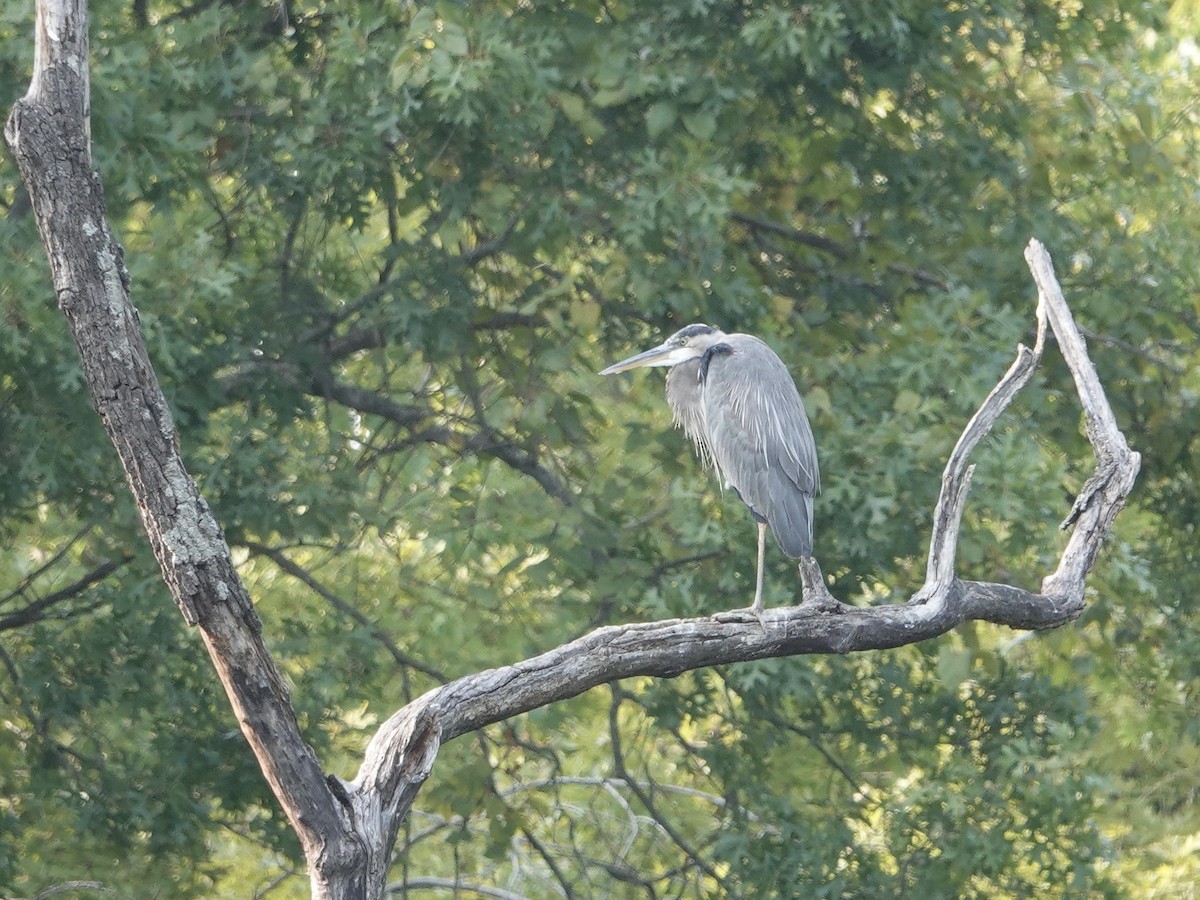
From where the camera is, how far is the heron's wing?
504 centimetres

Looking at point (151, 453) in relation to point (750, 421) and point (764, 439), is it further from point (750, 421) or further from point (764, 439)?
point (750, 421)

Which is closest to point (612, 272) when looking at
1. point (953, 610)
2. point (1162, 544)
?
point (953, 610)

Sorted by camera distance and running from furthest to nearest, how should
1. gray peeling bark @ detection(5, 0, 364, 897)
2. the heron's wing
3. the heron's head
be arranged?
the heron's head
the heron's wing
gray peeling bark @ detection(5, 0, 364, 897)

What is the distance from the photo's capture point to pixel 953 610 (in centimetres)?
397

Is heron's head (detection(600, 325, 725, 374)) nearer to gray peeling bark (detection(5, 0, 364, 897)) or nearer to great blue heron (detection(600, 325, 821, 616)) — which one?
great blue heron (detection(600, 325, 821, 616))

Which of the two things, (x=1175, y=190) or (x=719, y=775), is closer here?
(x=719, y=775)

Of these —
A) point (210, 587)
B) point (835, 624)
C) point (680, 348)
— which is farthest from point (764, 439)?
point (210, 587)

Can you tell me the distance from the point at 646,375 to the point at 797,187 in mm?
1136

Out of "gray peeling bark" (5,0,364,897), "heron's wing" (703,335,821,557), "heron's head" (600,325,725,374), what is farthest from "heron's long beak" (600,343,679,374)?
"gray peeling bark" (5,0,364,897)

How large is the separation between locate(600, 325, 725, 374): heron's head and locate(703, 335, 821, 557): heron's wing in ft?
0.62

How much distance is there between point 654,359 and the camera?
237 inches

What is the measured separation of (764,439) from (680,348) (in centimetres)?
86

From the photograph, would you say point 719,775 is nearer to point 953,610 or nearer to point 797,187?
point 797,187

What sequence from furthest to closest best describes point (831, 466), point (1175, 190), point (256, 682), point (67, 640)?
1. point (1175, 190)
2. point (67, 640)
3. point (831, 466)
4. point (256, 682)
